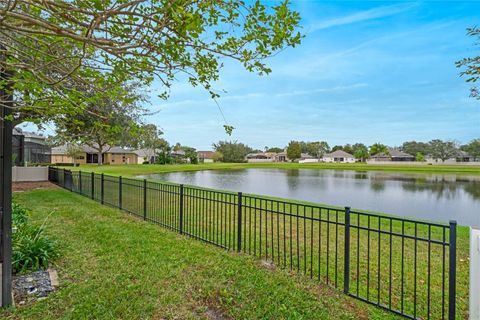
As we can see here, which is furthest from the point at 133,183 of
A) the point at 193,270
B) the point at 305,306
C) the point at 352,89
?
the point at 352,89

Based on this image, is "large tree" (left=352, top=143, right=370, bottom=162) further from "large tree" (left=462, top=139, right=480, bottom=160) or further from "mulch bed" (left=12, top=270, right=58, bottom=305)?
"mulch bed" (left=12, top=270, right=58, bottom=305)

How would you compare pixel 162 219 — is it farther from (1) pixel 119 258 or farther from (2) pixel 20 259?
(2) pixel 20 259

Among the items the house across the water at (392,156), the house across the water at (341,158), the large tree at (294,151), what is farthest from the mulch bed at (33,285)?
the house across the water at (392,156)

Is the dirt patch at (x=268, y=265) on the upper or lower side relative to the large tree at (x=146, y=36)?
lower

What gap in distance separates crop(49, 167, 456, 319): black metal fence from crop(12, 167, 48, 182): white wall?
7.55 metres

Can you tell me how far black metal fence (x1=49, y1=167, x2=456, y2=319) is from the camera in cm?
294

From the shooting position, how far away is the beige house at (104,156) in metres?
47.8

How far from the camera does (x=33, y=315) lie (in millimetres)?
2643

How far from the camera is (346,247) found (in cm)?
333

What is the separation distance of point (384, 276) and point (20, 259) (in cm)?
487

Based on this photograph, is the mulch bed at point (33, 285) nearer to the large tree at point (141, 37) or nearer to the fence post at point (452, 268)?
Answer: the large tree at point (141, 37)

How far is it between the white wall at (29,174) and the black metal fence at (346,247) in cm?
755

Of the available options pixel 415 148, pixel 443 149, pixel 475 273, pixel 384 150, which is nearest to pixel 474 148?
pixel 443 149

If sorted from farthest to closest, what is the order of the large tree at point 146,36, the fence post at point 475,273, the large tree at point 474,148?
1. the large tree at point 474,148
2. the fence post at point 475,273
3. the large tree at point 146,36
